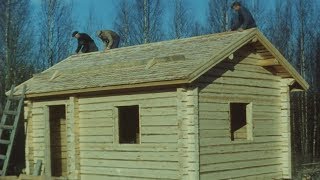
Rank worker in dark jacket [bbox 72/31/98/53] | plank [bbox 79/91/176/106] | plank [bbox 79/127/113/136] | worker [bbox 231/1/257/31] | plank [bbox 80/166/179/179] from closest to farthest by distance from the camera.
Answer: plank [bbox 80/166/179/179] < plank [bbox 79/91/176/106] < plank [bbox 79/127/113/136] < worker [bbox 231/1/257/31] < worker in dark jacket [bbox 72/31/98/53]

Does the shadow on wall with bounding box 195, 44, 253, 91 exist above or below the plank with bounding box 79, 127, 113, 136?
above

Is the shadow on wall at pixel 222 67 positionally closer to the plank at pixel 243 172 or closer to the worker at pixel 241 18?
the worker at pixel 241 18

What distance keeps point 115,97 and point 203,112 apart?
2.57m

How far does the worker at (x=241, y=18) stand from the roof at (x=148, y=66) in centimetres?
84

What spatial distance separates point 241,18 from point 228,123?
11.5 ft

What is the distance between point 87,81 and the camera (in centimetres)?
1559

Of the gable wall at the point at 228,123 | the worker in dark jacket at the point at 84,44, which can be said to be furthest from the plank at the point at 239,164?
the worker in dark jacket at the point at 84,44

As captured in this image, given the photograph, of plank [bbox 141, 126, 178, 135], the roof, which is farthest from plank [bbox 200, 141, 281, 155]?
the roof

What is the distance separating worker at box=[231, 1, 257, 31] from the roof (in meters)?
0.84

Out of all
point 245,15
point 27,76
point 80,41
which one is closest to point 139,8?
point 27,76

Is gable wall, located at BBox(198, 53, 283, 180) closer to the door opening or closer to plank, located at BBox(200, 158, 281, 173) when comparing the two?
plank, located at BBox(200, 158, 281, 173)

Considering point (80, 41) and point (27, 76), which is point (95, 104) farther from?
point (27, 76)

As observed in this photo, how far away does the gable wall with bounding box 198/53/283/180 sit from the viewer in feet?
45.4

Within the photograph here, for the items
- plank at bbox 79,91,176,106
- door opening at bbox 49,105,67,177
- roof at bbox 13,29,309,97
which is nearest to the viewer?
roof at bbox 13,29,309,97
